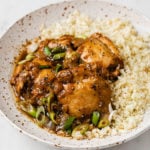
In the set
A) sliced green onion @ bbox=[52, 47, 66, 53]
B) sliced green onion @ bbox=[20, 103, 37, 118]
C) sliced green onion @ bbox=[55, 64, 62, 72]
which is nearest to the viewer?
sliced green onion @ bbox=[20, 103, 37, 118]

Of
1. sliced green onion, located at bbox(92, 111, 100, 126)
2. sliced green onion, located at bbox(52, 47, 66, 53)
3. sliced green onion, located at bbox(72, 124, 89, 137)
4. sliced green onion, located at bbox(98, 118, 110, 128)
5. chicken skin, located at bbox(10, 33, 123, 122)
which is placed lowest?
sliced green onion, located at bbox(72, 124, 89, 137)

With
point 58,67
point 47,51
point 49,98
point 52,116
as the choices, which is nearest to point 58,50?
point 47,51

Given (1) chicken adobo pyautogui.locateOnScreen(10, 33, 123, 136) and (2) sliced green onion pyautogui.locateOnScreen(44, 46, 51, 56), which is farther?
(2) sliced green onion pyautogui.locateOnScreen(44, 46, 51, 56)

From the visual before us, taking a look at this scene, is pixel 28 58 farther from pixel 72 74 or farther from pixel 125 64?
pixel 125 64

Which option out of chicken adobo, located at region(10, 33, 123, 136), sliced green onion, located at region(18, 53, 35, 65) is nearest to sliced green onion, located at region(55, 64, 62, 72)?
chicken adobo, located at region(10, 33, 123, 136)

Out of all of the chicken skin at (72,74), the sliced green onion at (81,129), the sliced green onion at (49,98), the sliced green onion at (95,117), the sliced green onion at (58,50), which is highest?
the sliced green onion at (58,50)

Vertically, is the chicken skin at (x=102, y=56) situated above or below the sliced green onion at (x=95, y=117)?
above

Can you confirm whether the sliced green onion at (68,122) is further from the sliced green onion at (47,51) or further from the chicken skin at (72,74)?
the sliced green onion at (47,51)

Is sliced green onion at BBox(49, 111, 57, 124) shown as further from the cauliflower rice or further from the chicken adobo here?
the cauliflower rice

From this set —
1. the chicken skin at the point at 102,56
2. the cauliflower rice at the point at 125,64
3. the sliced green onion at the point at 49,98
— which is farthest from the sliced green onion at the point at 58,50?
the sliced green onion at the point at 49,98
